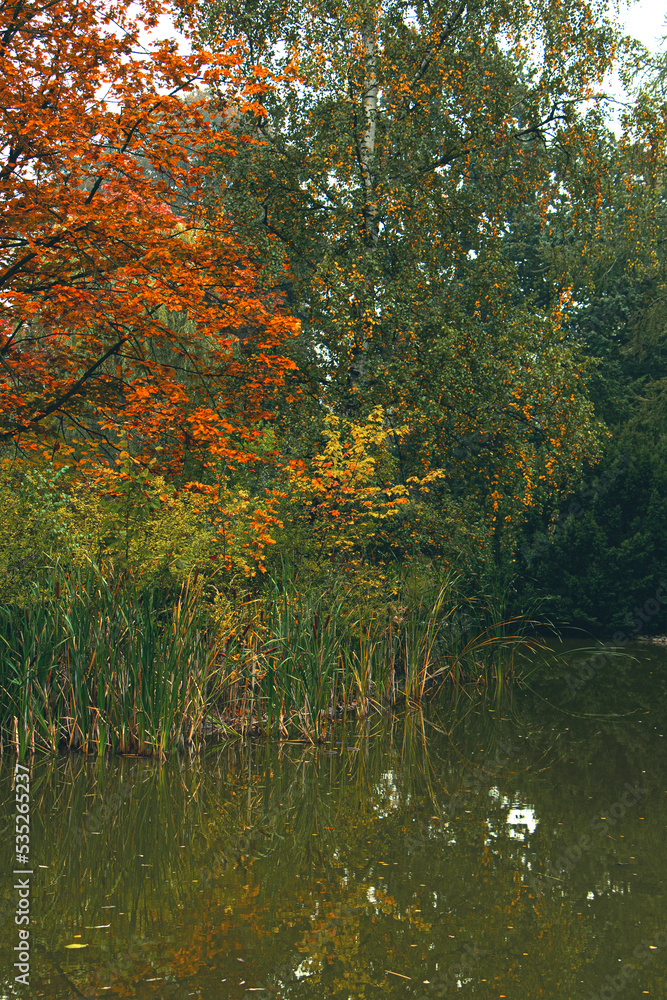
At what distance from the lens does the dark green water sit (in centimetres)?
352

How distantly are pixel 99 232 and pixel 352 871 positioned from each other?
593cm

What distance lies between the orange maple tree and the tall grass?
6.06ft

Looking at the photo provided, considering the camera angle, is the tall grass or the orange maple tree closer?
the tall grass

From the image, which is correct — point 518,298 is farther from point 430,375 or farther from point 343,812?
point 343,812

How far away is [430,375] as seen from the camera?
37.7 feet

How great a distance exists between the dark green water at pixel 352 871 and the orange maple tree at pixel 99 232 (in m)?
3.46

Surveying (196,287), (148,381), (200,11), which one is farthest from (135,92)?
(200,11)

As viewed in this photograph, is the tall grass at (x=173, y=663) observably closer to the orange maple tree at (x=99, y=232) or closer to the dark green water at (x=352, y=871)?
the dark green water at (x=352, y=871)

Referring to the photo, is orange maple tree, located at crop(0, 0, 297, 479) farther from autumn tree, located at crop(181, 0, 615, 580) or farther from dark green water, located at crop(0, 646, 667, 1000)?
dark green water, located at crop(0, 646, 667, 1000)

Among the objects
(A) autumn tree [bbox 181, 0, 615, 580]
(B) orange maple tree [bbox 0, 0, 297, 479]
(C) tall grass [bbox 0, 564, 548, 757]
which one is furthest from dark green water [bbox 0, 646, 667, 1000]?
(A) autumn tree [bbox 181, 0, 615, 580]

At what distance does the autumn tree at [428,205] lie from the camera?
1155 cm

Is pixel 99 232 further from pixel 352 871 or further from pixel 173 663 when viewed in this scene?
pixel 352 871

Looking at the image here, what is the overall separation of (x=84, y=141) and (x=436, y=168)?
6.70m

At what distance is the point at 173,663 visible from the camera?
6.62m
